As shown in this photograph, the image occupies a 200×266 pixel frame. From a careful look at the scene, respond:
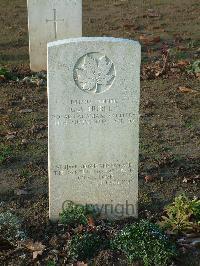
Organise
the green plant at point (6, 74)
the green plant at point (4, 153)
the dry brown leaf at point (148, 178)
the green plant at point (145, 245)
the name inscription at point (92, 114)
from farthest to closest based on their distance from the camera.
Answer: the green plant at point (6, 74)
the green plant at point (4, 153)
the dry brown leaf at point (148, 178)
the name inscription at point (92, 114)
the green plant at point (145, 245)

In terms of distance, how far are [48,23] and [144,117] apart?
2.73 meters

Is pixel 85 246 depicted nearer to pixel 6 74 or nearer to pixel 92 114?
pixel 92 114

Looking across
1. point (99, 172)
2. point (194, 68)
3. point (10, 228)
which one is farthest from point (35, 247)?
point (194, 68)

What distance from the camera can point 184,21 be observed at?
1322cm

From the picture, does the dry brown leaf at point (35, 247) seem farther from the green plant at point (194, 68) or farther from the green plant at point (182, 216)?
the green plant at point (194, 68)

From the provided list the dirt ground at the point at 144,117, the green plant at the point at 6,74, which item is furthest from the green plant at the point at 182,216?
the green plant at the point at 6,74

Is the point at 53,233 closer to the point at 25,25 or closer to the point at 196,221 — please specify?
the point at 196,221

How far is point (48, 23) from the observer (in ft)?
31.3

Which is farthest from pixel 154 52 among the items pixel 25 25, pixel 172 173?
pixel 172 173

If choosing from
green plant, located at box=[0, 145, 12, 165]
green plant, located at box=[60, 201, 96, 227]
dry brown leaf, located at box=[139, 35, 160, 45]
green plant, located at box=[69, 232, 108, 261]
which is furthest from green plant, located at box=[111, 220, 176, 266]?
dry brown leaf, located at box=[139, 35, 160, 45]

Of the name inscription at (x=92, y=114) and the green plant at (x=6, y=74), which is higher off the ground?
the green plant at (x=6, y=74)

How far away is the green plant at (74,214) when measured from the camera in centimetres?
509

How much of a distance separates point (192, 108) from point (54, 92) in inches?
148

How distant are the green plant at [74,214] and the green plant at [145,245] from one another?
0.40m
